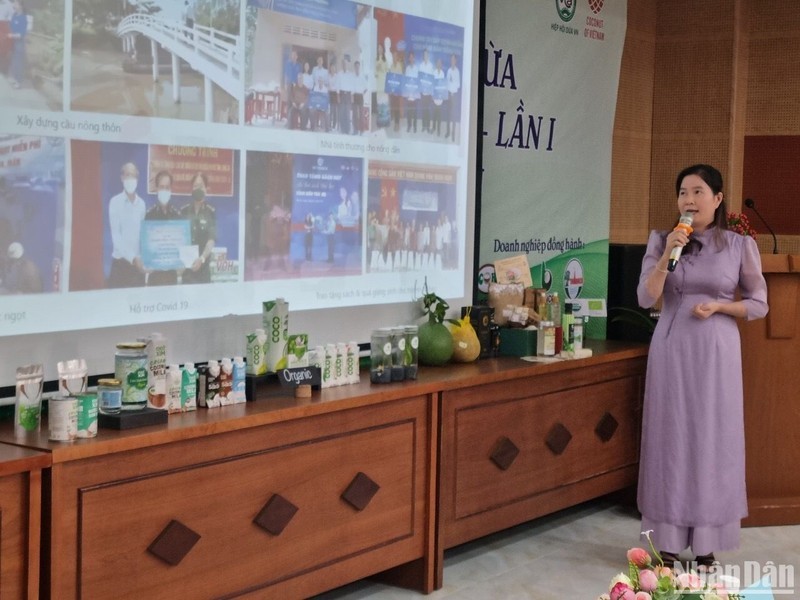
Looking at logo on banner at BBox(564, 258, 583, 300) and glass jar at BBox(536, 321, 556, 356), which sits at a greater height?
logo on banner at BBox(564, 258, 583, 300)

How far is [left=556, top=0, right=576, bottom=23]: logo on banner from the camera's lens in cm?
557

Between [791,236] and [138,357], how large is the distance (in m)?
4.84

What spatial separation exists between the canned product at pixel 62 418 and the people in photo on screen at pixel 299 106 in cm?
148

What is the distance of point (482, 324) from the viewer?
4922 mm

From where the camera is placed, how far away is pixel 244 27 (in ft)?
12.8

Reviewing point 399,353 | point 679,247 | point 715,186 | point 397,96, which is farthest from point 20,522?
point 715,186

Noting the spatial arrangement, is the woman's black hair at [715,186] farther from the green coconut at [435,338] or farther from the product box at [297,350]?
the product box at [297,350]

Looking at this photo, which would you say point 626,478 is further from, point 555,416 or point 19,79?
point 19,79

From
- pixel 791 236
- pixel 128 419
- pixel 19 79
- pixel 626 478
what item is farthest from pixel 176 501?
pixel 791 236

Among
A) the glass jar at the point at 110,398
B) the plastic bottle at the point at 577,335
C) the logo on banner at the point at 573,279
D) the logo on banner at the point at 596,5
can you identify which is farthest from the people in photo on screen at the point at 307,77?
the logo on banner at the point at 596,5

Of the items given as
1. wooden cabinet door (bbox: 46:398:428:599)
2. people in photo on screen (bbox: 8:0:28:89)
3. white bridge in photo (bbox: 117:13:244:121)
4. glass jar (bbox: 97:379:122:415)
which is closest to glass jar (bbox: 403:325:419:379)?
wooden cabinet door (bbox: 46:398:428:599)

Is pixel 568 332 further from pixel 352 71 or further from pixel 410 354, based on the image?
pixel 352 71

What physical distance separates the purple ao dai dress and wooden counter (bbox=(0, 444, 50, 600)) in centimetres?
266

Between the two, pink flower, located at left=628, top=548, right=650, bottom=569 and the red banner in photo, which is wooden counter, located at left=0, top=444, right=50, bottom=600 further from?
pink flower, located at left=628, top=548, right=650, bottom=569
